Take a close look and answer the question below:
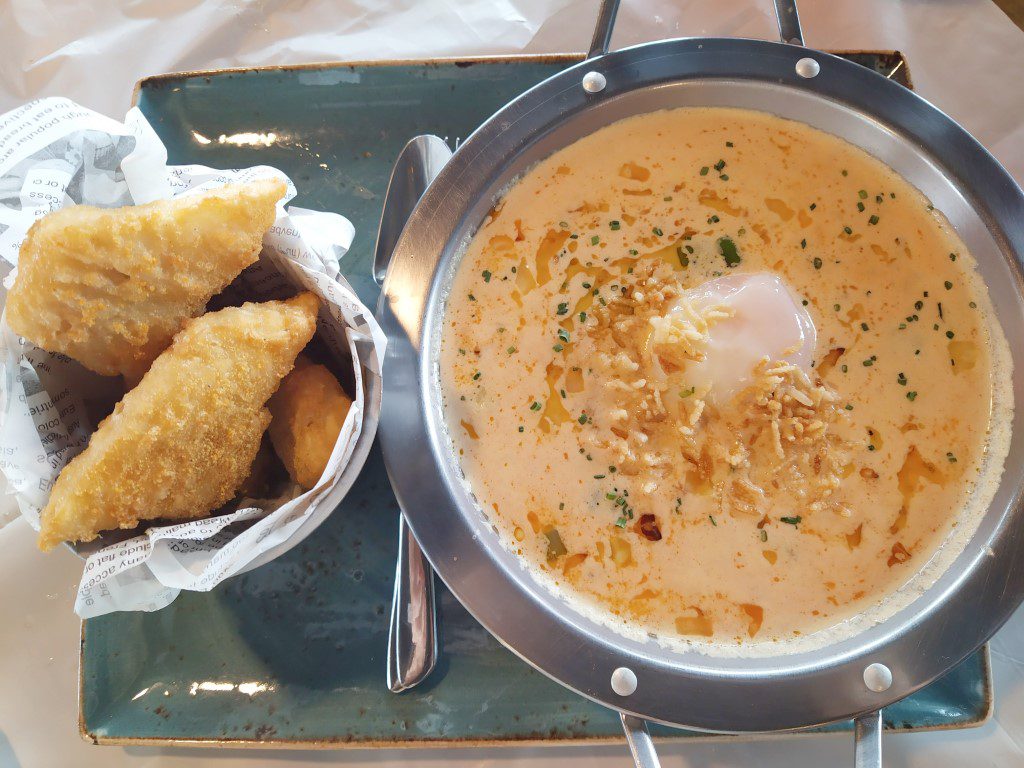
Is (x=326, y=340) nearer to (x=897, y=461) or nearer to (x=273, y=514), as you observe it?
(x=273, y=514)

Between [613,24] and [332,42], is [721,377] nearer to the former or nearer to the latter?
[613,24]

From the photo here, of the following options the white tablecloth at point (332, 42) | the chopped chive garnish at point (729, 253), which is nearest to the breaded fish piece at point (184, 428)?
the white tablecloth at point (332, 42)

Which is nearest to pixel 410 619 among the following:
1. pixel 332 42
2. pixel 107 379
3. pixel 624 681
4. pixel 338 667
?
pixel 338 667

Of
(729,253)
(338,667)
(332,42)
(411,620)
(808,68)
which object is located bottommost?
(338,667)

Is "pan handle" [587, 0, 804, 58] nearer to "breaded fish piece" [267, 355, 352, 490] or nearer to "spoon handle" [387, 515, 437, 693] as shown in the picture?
"breaded fish piece" [267, 355, 352, 490]

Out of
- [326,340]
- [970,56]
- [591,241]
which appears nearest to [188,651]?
[326,340]

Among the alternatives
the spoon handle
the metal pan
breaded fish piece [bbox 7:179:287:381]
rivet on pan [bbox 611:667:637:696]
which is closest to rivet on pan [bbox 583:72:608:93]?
the metal pan
